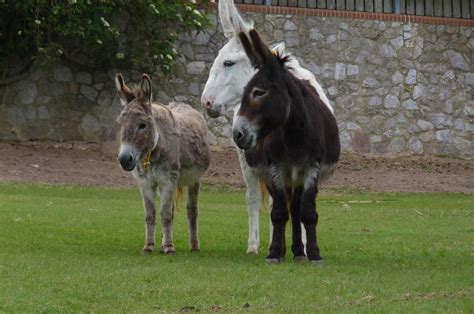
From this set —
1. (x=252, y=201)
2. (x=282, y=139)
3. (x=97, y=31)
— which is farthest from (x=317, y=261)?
(x=97, y=31)

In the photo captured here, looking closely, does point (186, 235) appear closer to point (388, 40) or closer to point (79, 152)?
point (79, 152)

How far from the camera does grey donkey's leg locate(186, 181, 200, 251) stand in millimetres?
11961

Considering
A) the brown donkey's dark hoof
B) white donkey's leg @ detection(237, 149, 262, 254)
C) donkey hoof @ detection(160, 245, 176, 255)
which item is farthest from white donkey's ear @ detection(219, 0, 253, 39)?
the brown donkey's dark hoof

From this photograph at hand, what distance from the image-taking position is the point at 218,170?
23297mm

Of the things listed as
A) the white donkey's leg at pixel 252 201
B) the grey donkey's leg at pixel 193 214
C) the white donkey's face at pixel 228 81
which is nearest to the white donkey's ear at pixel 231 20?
the white donkey's face at pixel 228 81

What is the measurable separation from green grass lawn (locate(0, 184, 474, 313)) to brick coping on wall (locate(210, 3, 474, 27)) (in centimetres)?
925

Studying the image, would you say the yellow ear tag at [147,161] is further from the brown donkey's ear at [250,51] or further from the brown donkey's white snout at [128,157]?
the brown donkey's ear at [250,51]

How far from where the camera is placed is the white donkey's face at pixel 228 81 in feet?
38.3

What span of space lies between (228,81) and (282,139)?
5.18 feet

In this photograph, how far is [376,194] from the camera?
72.2 feet

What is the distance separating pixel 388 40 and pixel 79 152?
839 cm

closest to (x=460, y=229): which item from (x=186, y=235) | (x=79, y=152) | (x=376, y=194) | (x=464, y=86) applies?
(x=186, y=235)

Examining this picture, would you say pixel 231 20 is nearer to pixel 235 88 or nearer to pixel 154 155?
pixel 235 88

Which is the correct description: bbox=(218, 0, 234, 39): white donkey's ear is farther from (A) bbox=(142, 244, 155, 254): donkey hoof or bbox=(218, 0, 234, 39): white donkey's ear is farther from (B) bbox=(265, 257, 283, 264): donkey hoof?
(B) bbox=(265, 257, 283, 264): donkey hoof
